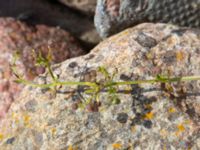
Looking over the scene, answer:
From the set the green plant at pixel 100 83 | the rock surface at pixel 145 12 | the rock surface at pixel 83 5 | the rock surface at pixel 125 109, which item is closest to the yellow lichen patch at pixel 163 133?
the rock surface at pixel 125 109

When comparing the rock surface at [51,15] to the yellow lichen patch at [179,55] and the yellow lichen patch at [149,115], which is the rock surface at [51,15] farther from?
the yellow lichen patch at [149,115]

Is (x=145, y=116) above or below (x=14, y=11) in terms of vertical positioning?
below

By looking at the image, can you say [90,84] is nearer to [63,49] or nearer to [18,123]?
[18,123]

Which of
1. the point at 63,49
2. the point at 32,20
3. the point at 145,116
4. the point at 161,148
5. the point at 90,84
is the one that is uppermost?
the point at 32,20

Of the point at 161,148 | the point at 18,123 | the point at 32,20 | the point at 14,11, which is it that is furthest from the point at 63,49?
the point at 161,148

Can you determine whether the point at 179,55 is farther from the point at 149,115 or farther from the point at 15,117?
the point at 15,117

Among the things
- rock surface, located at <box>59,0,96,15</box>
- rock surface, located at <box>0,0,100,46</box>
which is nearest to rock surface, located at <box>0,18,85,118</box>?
rock surface, located at <box>0,0,100,46</box>
